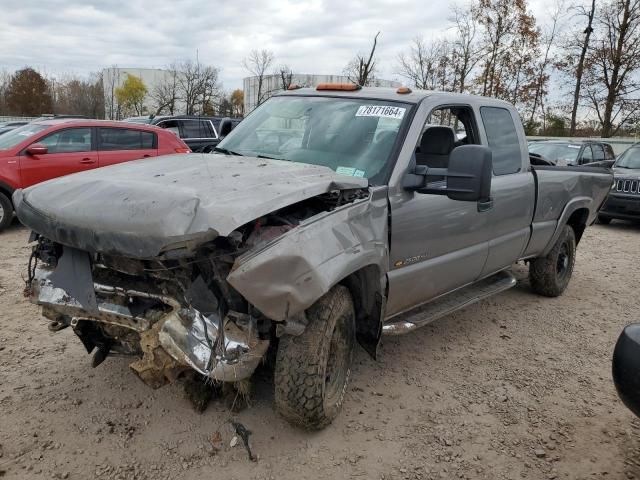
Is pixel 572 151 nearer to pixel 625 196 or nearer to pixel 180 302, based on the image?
pixel 625 196

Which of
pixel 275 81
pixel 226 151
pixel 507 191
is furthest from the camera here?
pixel 275 81

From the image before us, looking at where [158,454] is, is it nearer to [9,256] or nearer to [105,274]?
[105,274]

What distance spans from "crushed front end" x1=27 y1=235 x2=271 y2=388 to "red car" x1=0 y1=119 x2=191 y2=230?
6.08 m

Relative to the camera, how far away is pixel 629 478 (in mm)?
2828

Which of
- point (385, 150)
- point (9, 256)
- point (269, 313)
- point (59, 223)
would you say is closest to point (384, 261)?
point (385, 150)

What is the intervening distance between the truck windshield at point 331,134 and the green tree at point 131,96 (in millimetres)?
50977

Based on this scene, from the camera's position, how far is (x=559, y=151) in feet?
41.6

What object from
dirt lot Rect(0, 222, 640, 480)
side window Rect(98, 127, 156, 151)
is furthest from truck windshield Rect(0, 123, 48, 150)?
dirt lot Rect(0, 222, 640, 480)

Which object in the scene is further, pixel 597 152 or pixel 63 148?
pixel 597 152

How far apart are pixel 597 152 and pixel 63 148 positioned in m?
11.9

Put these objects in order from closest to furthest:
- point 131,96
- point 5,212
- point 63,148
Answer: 1. point 5,212
2. point 63,148
3. point 131,96

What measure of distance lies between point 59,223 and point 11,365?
170 centimetres

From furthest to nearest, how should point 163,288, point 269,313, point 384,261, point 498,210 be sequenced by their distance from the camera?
point 498,210, point 384,261, point 163,288, point 269,313

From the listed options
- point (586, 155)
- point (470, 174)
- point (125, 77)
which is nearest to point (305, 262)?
point (470, 174)
